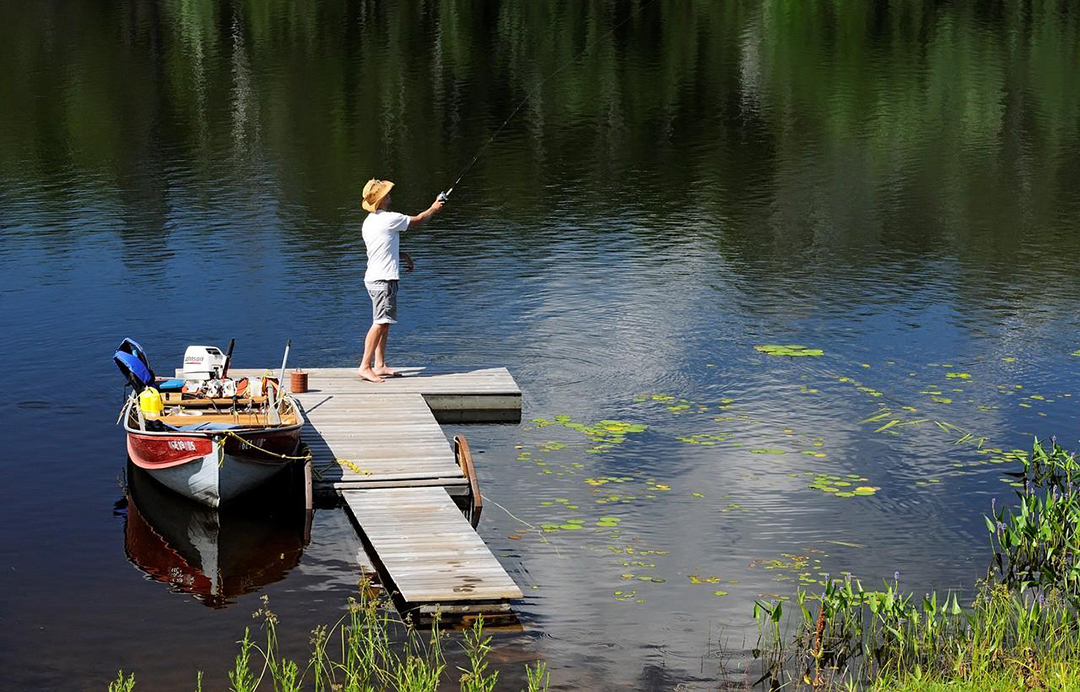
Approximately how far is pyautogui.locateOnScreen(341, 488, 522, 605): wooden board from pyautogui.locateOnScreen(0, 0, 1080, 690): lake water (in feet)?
1.06

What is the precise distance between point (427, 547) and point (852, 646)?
A: 141 inches

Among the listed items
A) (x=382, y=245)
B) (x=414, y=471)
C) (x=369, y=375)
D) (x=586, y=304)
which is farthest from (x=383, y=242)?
(x=586, y=304)

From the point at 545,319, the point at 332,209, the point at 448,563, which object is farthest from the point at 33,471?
the point at 332,209

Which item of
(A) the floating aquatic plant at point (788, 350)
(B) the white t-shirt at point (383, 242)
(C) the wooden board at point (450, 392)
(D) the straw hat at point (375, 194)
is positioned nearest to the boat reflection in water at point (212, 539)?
(C) the wooden board at point (450, 392)

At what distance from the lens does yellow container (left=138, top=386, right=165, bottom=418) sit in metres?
14.5

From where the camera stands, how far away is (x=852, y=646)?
11180 mm

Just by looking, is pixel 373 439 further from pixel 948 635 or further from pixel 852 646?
pixel 948 635

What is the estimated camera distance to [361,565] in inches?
511

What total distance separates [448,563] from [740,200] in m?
19.9

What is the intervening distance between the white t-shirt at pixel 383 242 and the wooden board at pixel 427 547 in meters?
3.20

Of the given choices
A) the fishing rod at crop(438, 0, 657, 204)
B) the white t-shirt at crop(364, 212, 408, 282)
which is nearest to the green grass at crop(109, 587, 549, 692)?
the white t-shirt at crop(364, 212, 408, 282)

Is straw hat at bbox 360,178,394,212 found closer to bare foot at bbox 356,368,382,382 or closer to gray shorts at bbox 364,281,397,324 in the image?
gray shorts at bbox 364,281,397,324

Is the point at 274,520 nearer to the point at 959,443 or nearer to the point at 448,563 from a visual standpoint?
the point at 448,563

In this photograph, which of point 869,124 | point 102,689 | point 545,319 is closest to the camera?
point 102,689
